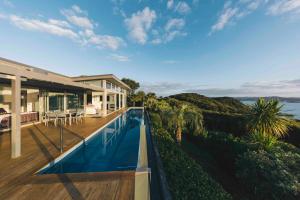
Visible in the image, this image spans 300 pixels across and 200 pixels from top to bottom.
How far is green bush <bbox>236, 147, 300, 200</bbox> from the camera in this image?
5.32m

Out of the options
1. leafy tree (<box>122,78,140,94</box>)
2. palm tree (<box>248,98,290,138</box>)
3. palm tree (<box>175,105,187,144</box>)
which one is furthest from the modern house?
leafy tree (<box>122,78,140,94</box>)

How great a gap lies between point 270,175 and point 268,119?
515cm

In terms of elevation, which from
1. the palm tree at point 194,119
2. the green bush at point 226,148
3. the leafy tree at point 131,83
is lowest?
the green bush at point 226,148

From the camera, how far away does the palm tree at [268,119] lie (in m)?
9.80

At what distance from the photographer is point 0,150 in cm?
577

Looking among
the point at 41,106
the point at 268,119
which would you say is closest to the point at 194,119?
the point at 268,119

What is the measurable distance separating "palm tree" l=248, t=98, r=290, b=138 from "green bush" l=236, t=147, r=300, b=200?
2.84 m

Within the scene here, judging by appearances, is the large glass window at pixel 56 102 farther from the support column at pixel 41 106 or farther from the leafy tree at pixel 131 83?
the leafy tree at pixel 131 83

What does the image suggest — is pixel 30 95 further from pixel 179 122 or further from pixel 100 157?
pixel 179 122

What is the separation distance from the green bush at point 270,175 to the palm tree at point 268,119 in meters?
2.84

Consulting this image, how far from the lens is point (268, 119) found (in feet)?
32.5

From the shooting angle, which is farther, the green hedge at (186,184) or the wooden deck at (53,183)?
the green hedge at (186,184)

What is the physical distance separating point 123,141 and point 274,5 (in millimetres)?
12634

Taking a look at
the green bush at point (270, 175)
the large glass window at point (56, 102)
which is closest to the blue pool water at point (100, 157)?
the green bush at point (270, 175)
